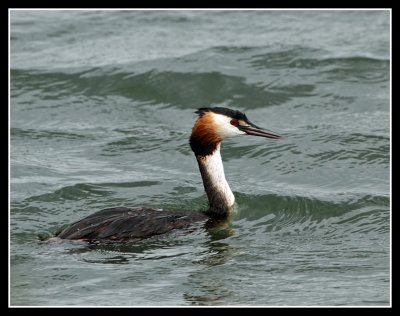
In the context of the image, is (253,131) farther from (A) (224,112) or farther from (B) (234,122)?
(A) (224,112)

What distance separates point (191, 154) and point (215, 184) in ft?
7.33

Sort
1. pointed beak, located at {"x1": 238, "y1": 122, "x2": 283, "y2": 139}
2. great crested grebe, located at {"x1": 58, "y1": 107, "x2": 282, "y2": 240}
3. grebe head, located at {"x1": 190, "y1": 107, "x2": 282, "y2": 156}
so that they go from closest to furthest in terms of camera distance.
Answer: great crested grebe, located at {"x1": 58, "y1": 107, "x2": 282, "y2": 240} < grebe head, located at {"x1": 190, "y1": 107, "x2": 282, "y2": 156} < pointed beak, located at {"x1": 238, "y1": 122, "x2": 283, "y2": 139}

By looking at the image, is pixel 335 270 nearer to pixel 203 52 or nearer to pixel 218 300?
pixel 218 300

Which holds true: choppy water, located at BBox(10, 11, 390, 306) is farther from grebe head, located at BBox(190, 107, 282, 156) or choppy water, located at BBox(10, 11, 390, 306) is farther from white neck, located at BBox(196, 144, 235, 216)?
grebe head, located at BBox(190, 107, 282, 156)

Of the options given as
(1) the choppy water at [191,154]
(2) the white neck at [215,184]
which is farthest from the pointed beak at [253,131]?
(1) the choppy water at [191,154]

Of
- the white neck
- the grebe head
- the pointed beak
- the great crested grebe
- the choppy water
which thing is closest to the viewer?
the choppy water

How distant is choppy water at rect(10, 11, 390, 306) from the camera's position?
8.90 metres

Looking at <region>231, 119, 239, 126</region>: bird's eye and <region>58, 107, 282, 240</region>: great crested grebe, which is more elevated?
<region>231, 119, 239, 126</region>: bird's eye

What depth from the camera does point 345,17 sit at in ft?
57.0

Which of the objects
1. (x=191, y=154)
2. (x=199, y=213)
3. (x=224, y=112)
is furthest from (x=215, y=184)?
(x=191, y=154)

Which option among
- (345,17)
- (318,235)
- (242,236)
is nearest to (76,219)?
(242,236)

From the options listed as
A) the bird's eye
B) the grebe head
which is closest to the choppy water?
the grebe head

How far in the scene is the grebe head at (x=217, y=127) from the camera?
10.3 m

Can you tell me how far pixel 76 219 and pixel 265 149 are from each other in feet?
10.5
